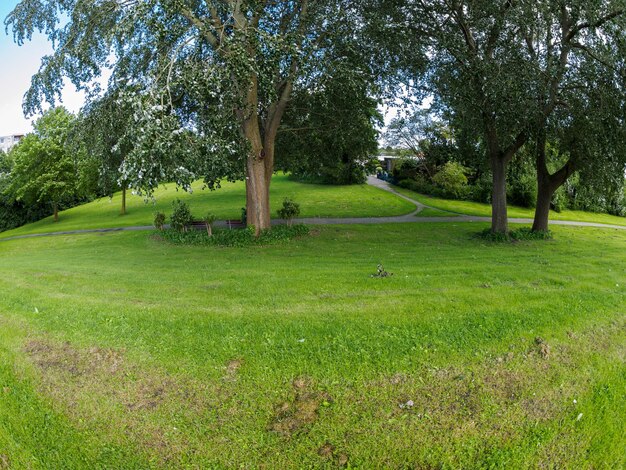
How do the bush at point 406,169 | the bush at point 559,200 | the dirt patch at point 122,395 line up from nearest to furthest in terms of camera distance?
the dirt patch at point 122,395, the bush at point 559,200, the bush at point 406,169

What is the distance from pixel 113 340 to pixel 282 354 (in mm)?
2341

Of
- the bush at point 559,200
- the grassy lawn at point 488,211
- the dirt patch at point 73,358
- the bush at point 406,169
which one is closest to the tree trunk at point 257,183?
the dirt patch at point 73,358

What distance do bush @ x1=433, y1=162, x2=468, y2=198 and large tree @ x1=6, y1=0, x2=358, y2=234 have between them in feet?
63.3

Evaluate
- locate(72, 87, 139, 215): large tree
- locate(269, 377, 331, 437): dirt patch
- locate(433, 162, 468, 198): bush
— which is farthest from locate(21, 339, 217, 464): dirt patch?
locate(433, 162, 468, 198): bush

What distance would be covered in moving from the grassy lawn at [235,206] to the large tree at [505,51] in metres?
12.4

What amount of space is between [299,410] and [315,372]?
0.60 meters

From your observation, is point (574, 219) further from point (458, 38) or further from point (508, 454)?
point (508, 454)

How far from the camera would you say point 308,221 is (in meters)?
22.3

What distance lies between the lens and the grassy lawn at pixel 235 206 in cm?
2627

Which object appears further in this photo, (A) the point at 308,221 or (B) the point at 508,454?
(A) the point at 308,221

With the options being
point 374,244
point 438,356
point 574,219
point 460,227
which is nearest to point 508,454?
point 438,356

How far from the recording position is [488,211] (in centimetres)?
2944

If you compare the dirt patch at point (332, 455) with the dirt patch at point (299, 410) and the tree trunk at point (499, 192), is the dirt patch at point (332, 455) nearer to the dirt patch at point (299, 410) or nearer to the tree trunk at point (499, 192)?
the dirt patch at point (299, 410)

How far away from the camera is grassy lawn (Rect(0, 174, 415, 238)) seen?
86.2 feet
